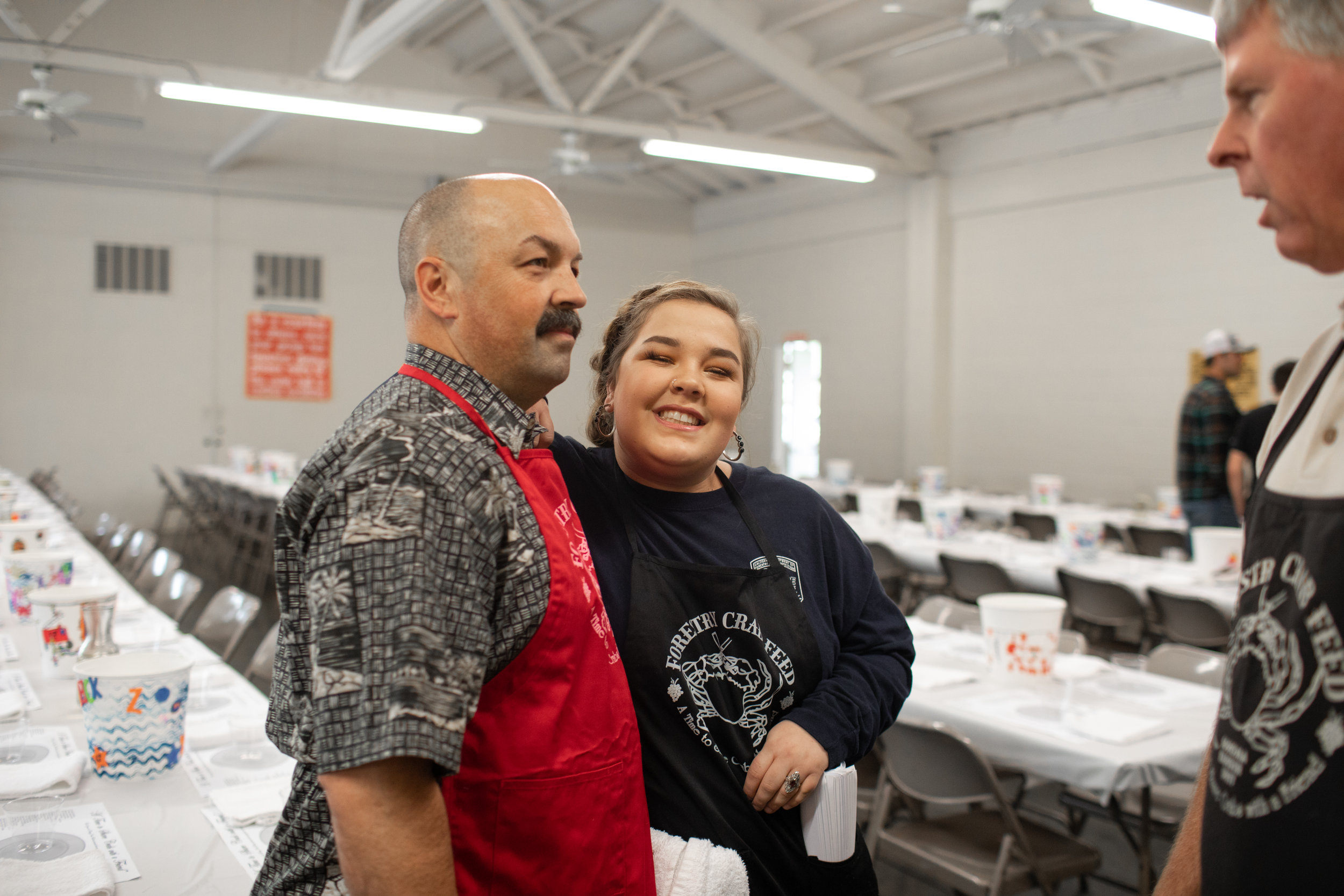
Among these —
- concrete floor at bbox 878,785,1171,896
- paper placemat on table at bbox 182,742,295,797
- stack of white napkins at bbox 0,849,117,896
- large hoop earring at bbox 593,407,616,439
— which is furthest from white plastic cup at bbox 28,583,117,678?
concrete floor at bbox 878,785,1171,896

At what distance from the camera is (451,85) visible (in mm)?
12148

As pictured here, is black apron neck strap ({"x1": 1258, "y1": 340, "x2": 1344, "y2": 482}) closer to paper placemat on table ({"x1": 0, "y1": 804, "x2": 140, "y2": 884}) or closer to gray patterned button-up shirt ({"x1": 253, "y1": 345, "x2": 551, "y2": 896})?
gray patterned button-up shirt ({"x1": 253, "y1": 345, "x2": 551, "y2": 896})

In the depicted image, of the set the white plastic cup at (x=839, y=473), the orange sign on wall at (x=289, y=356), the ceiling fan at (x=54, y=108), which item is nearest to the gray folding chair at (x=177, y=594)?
the ceiling fan at (x=54, y=108)

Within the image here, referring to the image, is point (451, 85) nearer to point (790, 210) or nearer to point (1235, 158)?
point (790, 210)

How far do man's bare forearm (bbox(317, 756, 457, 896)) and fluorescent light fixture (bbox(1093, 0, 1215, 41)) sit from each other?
5.58 meters

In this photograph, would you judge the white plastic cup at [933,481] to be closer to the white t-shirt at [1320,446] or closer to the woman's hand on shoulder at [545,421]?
the woman's hand on shoulder at [545,421]

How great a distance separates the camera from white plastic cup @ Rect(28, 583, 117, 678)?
2389 mm

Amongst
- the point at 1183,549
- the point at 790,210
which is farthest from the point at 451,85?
the point at 1183,549

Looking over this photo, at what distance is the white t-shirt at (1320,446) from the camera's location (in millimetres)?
794

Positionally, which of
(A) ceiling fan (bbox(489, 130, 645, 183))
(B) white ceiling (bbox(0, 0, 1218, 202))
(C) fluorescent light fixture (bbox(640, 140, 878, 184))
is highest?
(B) white ceiling (bbox(0, 0, 1218, 202))

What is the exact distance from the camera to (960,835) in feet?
8.38

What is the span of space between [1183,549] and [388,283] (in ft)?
31.2

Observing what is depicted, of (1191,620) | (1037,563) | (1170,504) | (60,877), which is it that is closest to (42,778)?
(60,877)

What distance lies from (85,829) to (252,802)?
24 centimetres
